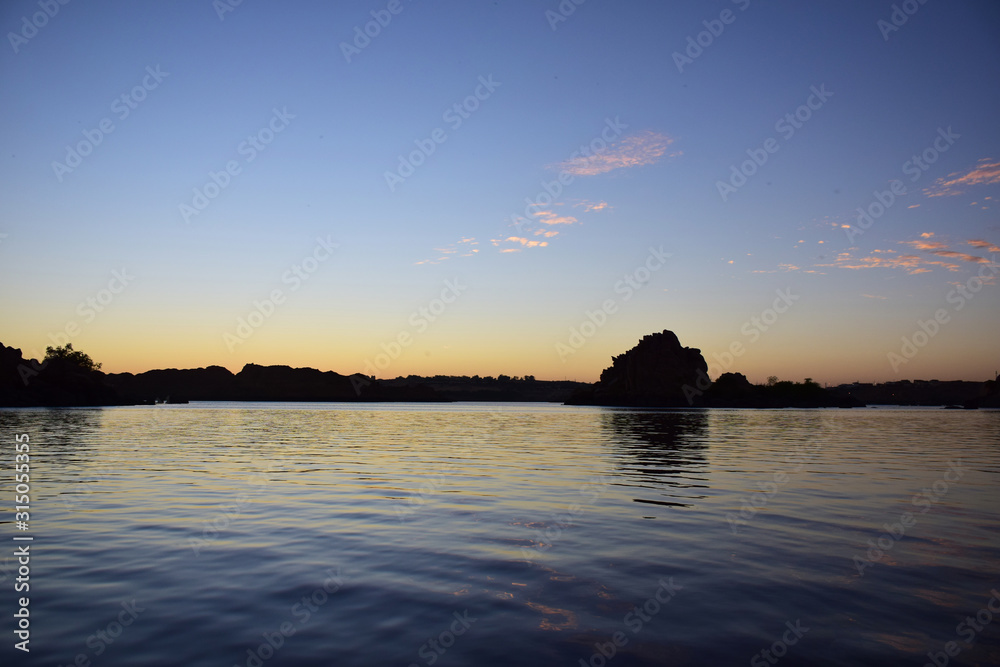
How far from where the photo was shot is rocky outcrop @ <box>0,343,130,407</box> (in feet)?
495

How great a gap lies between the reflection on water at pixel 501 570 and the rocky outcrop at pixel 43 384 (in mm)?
161444

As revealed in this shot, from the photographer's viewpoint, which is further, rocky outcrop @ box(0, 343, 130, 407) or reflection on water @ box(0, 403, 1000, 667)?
rocky outcrop @ box(0, 343, 130, 407)

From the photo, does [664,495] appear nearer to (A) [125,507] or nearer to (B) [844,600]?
(B) [844,600]

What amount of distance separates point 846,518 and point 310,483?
18.8 meters

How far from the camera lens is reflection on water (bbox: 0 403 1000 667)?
307 inches

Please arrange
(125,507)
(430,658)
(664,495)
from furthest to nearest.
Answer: (664,495) < (125,507) < (430,658)

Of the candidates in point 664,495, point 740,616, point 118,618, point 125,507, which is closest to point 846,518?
point 664,495

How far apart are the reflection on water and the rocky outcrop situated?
161444mm

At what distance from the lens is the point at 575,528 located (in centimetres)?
1546

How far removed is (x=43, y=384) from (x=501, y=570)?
20089 cm

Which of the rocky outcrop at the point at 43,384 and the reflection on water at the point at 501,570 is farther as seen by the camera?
the rocky outcrop at the point at 43,384

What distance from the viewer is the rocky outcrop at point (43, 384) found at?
151000 millimetres

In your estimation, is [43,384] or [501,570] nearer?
[501,570]

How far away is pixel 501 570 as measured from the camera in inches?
452
